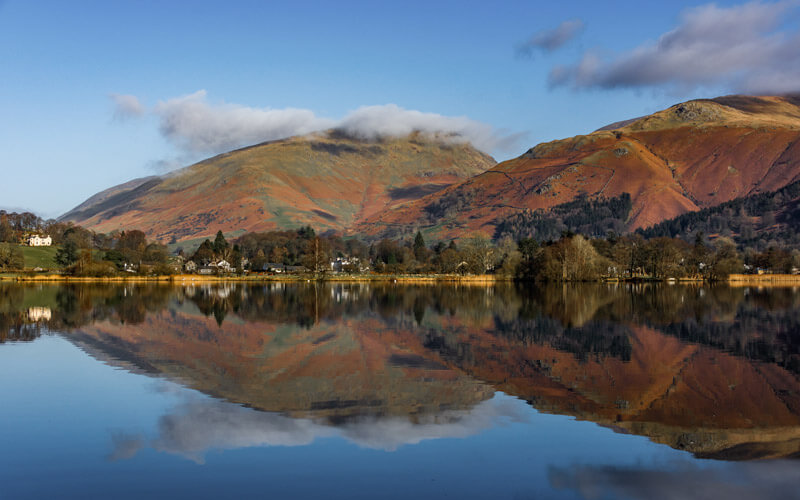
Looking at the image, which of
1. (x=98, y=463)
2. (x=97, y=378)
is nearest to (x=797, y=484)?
(x=98, y=463)

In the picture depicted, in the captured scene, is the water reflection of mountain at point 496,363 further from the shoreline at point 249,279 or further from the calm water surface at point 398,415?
the shoreline at point 249,279

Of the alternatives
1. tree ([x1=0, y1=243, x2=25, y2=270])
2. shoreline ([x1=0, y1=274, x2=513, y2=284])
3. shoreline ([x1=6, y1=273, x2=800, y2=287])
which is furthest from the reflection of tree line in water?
tree ([x1=0, y1=243, x2=25, y2=270])

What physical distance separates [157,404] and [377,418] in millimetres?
6282

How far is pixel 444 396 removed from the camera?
18641 mm

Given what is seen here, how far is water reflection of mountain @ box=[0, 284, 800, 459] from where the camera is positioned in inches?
655

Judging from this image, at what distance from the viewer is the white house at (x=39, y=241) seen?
620 ft

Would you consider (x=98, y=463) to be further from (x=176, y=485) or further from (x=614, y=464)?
(x=614, y=464)

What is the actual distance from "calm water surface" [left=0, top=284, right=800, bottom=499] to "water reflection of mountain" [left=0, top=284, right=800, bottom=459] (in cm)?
13

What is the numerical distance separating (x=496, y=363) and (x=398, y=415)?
9236 millimetres

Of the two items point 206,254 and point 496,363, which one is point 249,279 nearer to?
point 206,254

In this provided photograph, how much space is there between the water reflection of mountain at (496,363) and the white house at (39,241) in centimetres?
16614

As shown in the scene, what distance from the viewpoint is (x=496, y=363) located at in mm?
24703

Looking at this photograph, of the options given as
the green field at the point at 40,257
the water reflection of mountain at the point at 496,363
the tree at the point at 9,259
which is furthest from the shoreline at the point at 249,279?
the water reflection of mountain at the point at 496,363

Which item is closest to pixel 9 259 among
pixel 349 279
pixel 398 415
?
pixel 349 279
